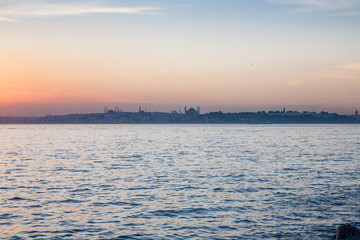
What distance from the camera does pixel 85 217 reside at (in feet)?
78.0

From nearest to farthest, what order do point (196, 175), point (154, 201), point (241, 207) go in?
point (241, 207), point (154, 201), point (196, 175)

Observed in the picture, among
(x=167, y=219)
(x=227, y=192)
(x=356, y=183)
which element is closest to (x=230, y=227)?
(x=167, y=219)

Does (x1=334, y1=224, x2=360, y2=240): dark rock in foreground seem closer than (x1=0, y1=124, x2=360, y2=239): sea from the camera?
Yes

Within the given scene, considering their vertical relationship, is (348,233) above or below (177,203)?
above

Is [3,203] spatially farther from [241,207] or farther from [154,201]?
[241,207]

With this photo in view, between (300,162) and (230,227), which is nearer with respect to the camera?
(230,227)

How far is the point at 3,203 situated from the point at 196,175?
68.3 ft

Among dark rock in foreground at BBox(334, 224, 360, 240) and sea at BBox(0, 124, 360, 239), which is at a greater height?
dark rock in foreground at BBox(334, 224, 360, 240)

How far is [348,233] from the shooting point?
59.4 ft

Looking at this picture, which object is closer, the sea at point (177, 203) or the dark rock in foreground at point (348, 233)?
the dark rock in foreground at point (348, 233)

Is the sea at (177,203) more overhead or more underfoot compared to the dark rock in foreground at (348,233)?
more underfoot

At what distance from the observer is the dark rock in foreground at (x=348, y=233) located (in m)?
17.9

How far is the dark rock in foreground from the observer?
1786cm

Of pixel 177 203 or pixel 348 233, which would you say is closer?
pixel 348 233
